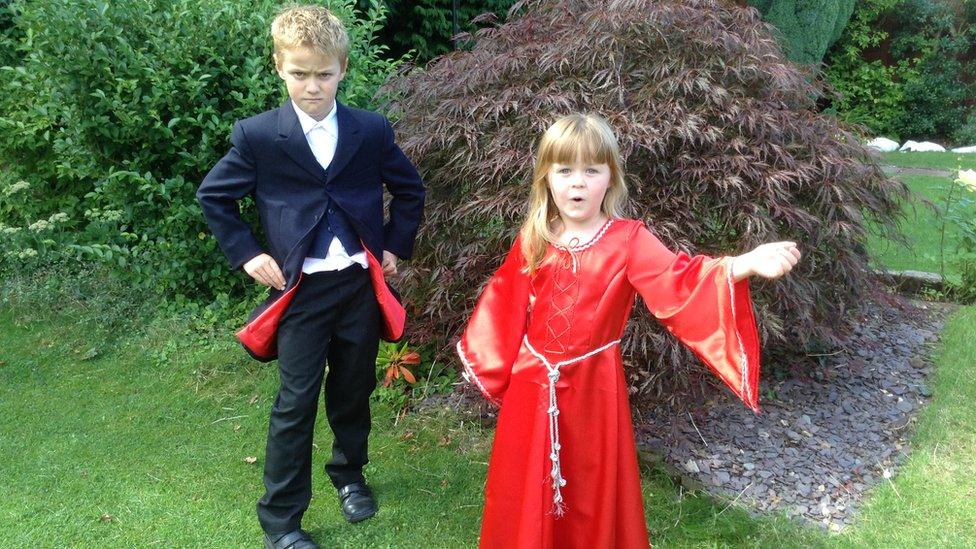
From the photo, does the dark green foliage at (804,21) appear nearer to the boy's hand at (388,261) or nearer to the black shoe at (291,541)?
the boy's hand at (388,261)

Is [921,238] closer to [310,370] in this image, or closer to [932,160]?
[932,160]

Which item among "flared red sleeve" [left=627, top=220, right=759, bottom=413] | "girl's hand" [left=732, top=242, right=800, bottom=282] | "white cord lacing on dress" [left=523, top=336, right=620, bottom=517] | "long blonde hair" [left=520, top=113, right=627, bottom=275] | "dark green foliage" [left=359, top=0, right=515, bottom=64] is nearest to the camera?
"girl's hand" [left=732, top=242, right=800, bottom=282]

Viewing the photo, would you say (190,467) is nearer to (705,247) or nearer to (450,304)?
(450,304)

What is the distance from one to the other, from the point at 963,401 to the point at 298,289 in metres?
3.26

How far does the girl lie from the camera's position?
2.00m

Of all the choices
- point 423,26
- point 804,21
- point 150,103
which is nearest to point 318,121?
point 150,103

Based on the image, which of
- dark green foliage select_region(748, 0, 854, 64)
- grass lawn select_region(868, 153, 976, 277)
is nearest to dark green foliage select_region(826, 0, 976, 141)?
dark green foliage select_region(748, 0, 854, 64)

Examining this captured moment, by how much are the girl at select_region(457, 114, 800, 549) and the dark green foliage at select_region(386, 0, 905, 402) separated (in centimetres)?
74

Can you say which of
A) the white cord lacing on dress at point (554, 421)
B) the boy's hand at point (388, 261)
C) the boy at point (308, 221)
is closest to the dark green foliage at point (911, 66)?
the boy's hand at point (388, 261)

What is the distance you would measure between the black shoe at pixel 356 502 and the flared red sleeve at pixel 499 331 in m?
0.91

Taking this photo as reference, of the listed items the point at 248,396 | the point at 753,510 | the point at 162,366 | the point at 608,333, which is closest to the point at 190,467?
the point at 248,396

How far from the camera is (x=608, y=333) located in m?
2.13

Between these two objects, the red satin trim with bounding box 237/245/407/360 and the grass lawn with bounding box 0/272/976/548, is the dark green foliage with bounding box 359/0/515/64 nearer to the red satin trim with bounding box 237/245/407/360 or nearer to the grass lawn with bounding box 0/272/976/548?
the grass lawn with bounding box 0/272/976/548

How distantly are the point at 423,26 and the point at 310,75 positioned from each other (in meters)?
4.64
